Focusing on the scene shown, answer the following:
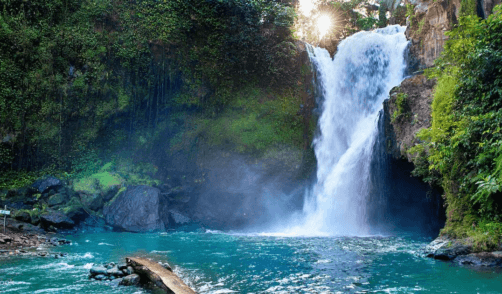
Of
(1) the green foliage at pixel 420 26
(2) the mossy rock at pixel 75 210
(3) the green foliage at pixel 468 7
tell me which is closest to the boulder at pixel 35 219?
(2) the mossy rock at pixel 75 210

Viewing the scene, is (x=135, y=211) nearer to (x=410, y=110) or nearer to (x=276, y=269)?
(x=276, y=269)

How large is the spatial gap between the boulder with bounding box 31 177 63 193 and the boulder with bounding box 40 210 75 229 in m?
2.01

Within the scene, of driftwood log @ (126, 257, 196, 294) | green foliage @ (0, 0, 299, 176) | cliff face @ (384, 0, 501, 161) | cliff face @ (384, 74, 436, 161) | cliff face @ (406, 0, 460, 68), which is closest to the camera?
driftwood log @ (126, 257, 196, 294)

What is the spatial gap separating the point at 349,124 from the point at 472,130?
Result: 413 inches

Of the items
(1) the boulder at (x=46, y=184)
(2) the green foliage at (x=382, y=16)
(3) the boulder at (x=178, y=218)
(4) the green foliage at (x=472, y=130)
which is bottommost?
(3) the boulder at (x=178, y=218)

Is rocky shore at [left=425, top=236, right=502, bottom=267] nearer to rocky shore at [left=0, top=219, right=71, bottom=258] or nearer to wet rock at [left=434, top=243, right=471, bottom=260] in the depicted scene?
wet rock at [left=434, top=243, right=471, bottom=260]

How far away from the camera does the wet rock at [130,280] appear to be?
21.6ft

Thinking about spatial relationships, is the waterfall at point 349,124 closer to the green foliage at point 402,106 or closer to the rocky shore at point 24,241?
the green foliage at point 402,106

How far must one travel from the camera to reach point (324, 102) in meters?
20.2

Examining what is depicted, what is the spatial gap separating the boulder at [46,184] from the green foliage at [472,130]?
16556 mm

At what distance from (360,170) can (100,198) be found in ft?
41.6

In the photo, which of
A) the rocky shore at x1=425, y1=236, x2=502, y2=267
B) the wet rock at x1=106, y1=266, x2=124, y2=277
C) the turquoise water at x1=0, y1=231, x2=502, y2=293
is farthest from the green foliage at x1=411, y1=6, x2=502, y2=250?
the wet rock at x1=106, y1=266, x2=124, y2=277

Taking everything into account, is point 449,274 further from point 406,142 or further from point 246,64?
point 246,64

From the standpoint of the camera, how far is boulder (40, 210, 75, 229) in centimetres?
1498
